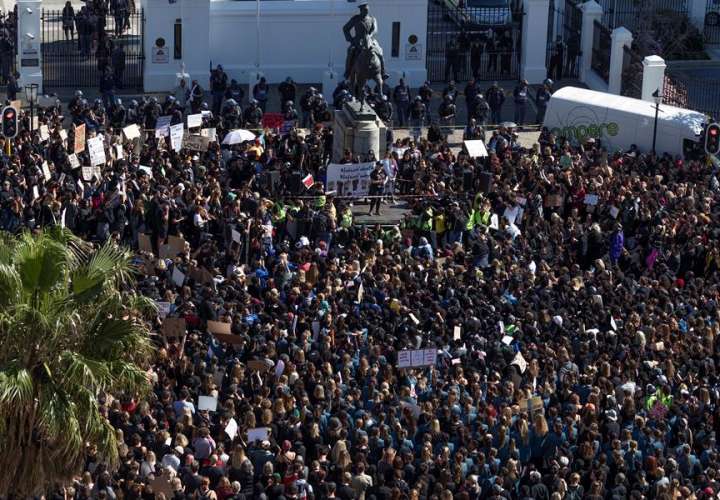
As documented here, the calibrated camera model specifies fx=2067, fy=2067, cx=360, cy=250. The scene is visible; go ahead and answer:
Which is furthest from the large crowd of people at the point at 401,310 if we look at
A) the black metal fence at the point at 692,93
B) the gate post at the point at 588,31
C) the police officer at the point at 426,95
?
the gate post at the point at 588,31

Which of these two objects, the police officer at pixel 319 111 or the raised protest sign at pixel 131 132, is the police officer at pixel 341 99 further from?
the raised protest sign at pixel 131 132

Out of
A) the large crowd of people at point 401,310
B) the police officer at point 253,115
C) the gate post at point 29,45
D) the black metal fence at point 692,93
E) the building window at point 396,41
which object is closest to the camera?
the large crowd of people at point 401,310

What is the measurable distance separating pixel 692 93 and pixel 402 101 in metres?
8.31

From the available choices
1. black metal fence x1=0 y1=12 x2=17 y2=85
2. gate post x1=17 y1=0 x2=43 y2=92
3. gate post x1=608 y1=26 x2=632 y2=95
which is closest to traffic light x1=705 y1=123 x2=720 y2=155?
gate post x1=608 y1=26 x2=632 y2=95

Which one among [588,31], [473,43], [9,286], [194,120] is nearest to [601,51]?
[588,31]

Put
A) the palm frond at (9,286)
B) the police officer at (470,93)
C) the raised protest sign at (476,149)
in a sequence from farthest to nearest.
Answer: the police officer at (470,93), the raised protest sign at (476,149), the palm frond at (9,286)

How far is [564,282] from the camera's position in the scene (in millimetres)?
37531

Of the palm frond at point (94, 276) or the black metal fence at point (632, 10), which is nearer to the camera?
the palm frond at point (94, 276)

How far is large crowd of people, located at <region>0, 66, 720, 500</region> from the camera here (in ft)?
97.2

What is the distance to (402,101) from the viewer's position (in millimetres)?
51094

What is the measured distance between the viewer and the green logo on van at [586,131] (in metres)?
48.3

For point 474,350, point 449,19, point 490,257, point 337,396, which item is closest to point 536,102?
point 449,19

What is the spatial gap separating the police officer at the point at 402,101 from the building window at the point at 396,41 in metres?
3.95

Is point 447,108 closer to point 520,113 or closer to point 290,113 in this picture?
point 520,113
